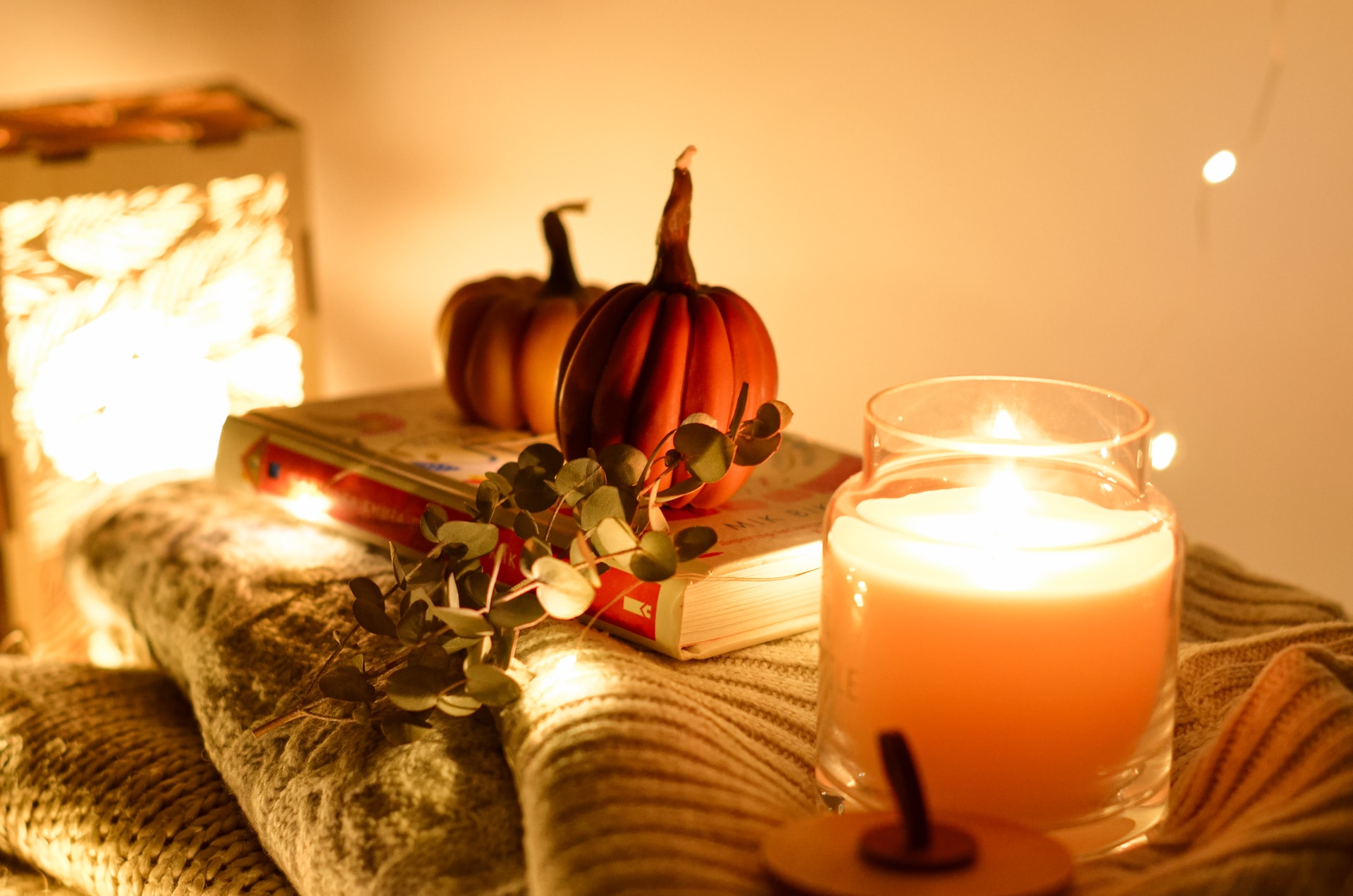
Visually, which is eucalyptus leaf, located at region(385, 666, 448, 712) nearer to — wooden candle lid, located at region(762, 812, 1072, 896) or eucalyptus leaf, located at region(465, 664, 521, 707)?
eucalyptus leaf, located at region(465, 664, 521, 707)

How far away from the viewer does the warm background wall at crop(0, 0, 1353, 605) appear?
794 mm

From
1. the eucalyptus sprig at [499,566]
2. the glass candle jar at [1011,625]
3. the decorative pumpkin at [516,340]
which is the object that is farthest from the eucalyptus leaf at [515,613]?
the decorative pumpkin at [516,340]

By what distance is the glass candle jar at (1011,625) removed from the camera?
0.39 m

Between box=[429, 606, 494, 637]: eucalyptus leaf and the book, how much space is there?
7 cm

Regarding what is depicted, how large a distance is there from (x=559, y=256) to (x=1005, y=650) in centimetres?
47

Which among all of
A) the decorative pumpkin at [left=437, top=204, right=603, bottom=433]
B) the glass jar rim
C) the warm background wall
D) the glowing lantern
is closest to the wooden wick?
the glass jar rim

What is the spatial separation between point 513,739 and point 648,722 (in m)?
0.06

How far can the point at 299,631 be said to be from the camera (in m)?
0.63

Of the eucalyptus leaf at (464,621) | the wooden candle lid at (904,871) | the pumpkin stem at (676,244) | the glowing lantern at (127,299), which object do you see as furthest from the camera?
the glowing lantern at (127,299)

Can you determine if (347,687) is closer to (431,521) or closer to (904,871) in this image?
(431,521)

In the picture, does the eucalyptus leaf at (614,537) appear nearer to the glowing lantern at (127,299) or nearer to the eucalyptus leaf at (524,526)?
the eucalyptus leaf at (524,526)

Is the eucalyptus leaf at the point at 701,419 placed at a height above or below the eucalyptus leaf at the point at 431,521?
above

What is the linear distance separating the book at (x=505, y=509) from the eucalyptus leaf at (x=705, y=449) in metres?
0.05

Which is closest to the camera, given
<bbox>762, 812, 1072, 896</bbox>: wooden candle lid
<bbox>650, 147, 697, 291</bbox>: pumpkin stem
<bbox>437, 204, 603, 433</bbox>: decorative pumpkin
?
<bbox>762, 812, 1072, 896</bbox>: wooden candle lid
